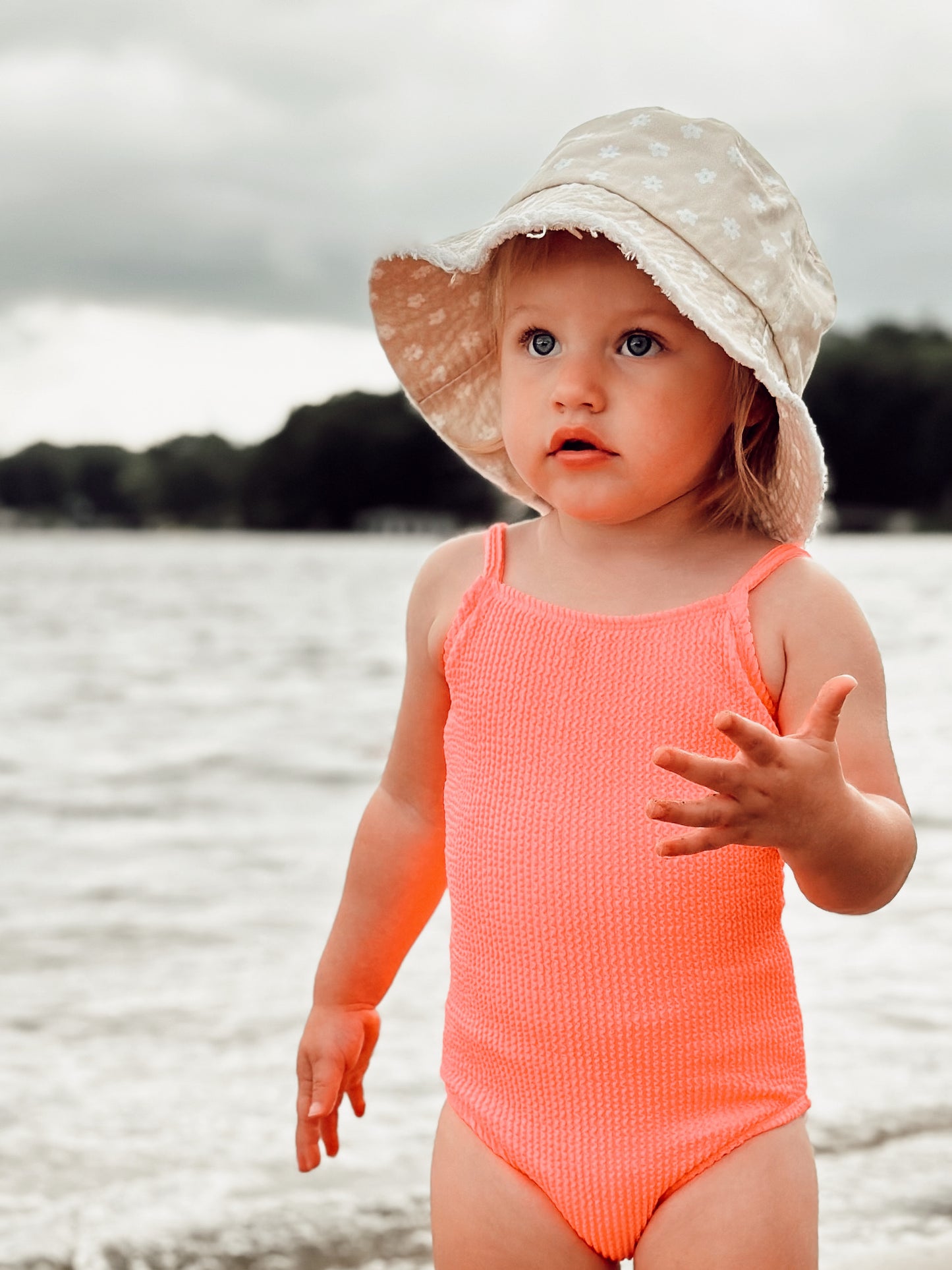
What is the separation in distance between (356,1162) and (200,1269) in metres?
0.42

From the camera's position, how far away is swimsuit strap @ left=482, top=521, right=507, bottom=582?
1.80m

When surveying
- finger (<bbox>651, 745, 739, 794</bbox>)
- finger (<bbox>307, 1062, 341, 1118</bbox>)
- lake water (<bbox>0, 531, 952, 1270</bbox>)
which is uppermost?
finger (<bbox>651, 745, 739, 794</bbox>)

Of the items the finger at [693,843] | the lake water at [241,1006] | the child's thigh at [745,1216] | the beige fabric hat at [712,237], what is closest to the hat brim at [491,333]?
the beige fabric hat at [712,237]

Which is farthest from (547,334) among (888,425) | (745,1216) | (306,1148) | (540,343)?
(888,425)

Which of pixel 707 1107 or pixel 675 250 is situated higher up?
pixel 675 250

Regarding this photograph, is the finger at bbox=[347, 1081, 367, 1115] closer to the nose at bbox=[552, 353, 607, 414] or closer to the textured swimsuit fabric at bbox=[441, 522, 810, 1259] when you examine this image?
the textured swimsuit fabric at bbox=[441, 522, 810, 1259]

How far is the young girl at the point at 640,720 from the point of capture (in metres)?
1.57

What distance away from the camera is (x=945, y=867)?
4414 mm

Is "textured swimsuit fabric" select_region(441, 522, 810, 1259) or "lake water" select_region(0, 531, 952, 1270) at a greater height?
"textured swimsuit fabric" select_region(441, 522, 810, 1259)

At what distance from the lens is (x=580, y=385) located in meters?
1.59

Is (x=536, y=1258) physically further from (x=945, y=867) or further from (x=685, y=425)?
(x=945, y=867)

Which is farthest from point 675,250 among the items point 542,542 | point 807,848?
point 807,848

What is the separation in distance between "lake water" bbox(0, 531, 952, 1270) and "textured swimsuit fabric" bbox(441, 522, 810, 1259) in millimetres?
858

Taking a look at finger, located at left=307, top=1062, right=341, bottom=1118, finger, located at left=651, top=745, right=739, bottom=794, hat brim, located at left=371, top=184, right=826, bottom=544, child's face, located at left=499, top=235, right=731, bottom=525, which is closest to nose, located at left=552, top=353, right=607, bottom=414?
child's face, located at left=499, top=235, right=731, bottom=525
